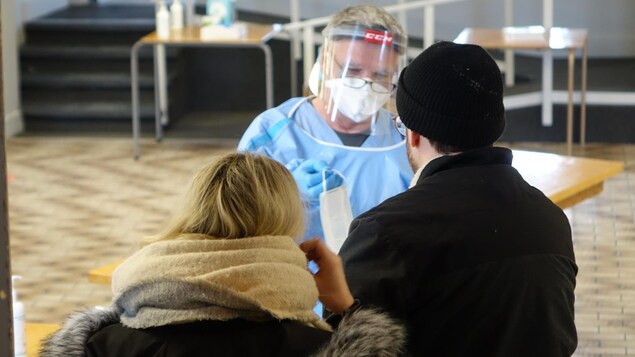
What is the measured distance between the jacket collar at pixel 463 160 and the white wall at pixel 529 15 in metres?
6.94

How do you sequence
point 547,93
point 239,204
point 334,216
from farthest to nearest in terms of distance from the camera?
point 547,93 < point 334,216 < point 239,204

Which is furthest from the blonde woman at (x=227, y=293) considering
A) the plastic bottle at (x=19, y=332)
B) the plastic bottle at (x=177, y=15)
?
the plastic bottle at (x=177, y=15)

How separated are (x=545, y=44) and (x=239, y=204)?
5360 millimetres

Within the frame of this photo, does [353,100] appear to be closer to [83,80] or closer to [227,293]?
[227,293]

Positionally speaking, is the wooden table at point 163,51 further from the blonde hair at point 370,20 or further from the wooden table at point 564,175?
the blonde hair at point 370,20

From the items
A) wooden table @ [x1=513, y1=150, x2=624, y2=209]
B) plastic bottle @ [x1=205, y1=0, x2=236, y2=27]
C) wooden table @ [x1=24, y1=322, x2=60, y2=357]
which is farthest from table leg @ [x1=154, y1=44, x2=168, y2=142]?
wooden table @ [x1=24, y1=322, x2=60, y2=357]

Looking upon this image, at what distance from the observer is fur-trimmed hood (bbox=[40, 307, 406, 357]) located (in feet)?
5.06

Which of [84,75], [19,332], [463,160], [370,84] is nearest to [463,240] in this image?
[463,160]

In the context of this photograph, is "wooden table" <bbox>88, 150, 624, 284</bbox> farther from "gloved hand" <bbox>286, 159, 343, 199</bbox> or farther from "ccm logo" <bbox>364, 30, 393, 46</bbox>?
"gloved hand" <bbox>286, 159, 343, 199</bbox>

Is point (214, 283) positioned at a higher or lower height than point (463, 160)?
lower

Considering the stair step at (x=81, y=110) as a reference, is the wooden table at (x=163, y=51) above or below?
above

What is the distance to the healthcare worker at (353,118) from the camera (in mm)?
2688

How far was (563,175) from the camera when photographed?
3705 millimetres

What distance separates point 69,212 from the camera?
586cm
